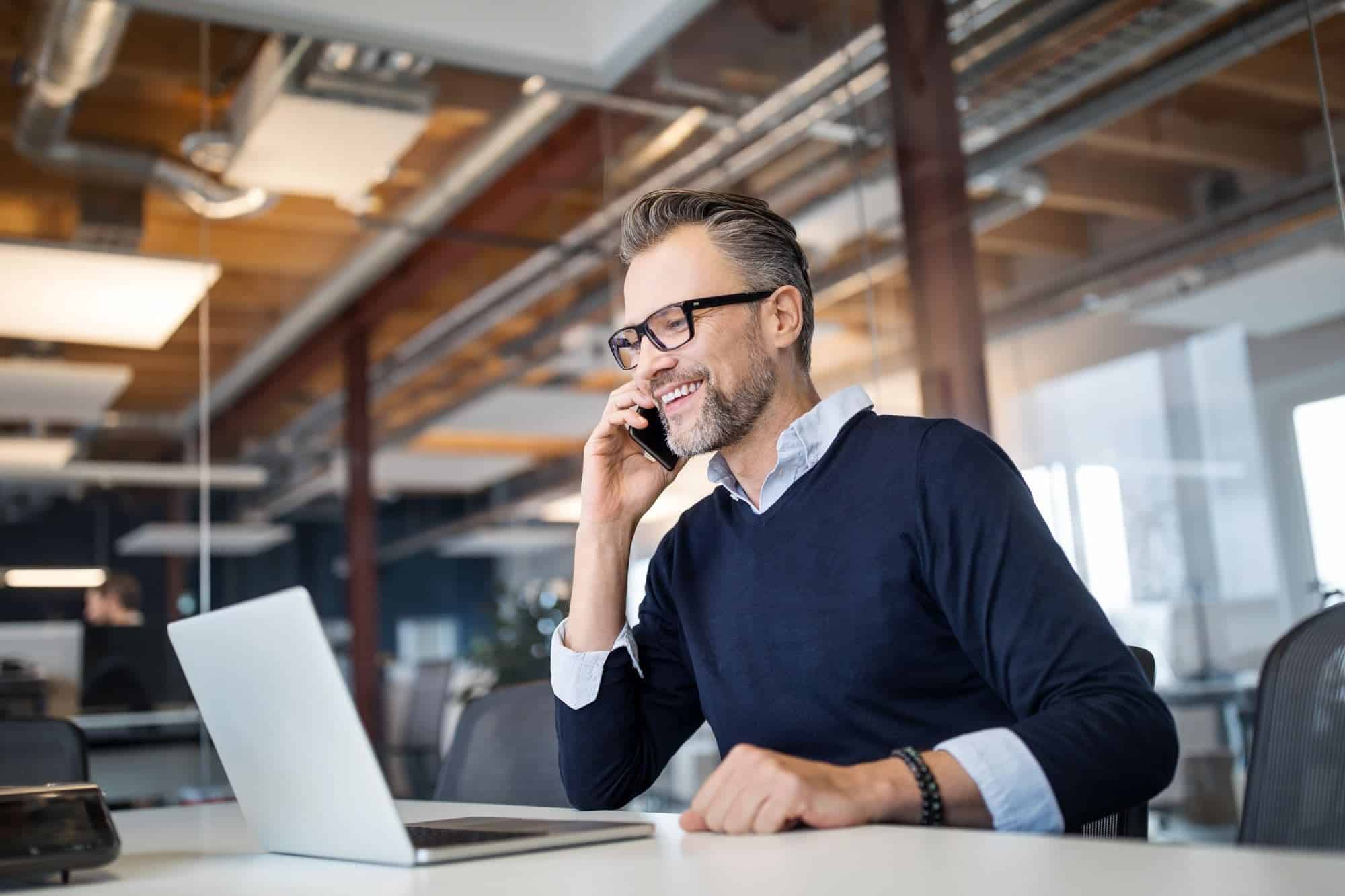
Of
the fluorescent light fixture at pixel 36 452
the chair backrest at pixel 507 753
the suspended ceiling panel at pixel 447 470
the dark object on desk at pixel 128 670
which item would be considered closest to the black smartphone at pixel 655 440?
the chair backrest at pixel 507 753

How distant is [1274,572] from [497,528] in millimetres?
3117

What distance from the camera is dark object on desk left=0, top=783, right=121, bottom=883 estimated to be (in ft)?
3.63

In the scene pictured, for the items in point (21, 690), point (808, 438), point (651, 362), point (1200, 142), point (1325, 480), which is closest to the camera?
point (808, 438)

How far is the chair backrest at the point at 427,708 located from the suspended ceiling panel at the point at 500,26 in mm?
2339

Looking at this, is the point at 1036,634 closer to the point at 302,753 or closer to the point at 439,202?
the point at 302,753

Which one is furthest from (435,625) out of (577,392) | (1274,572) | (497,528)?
(1274,572)

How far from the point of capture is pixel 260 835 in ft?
4.42

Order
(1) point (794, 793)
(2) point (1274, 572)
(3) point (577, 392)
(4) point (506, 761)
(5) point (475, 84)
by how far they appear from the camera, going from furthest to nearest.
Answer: (3) point (577, 392) < (5) point (475, 84) < (2) point (1274, 572) < (4) point (506, 761) < (1) point (794, 793)

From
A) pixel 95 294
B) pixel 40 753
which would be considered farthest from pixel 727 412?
pixel 95 294

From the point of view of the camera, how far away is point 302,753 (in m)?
1.16

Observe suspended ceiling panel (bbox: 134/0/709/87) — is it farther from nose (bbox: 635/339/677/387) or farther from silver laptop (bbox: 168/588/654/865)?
silver laptop (bbox: 168/588/654/865)

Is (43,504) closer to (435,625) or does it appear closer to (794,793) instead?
(435,625)

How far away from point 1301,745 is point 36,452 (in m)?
3.87

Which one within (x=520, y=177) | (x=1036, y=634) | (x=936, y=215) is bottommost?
(x=1036, y=634)
